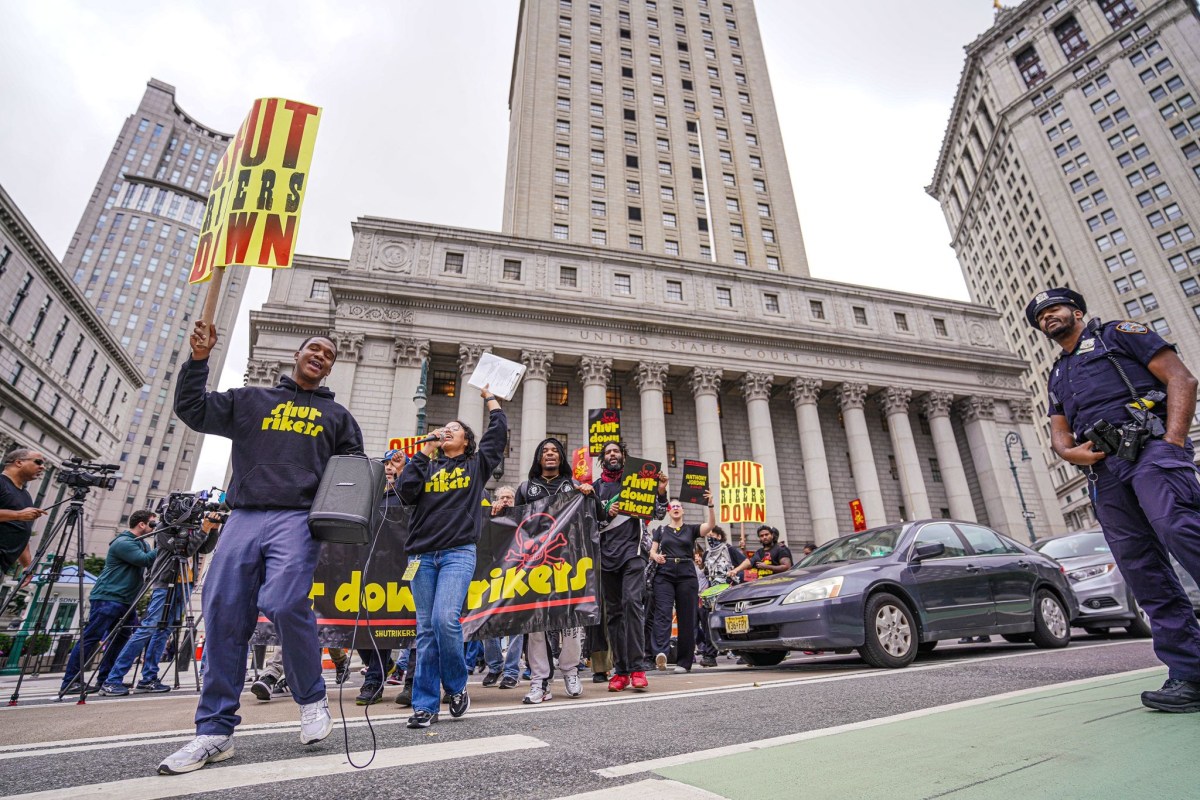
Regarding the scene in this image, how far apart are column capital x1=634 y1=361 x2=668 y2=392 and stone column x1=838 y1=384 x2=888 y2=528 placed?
1031cm

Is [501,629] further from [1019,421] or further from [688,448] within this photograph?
[1019,421]

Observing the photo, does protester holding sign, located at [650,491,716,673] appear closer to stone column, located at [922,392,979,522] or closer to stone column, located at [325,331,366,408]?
stone column, located at [325,331,366,408]

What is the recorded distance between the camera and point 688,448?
3036 cm

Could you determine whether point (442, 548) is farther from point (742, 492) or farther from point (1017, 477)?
point (1017, 477)

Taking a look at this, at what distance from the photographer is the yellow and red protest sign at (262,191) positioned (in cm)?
438

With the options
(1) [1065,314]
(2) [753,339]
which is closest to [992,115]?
(2) [753,339]

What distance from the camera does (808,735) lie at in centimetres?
297

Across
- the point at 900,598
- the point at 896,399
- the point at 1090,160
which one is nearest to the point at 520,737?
the point at 900,598

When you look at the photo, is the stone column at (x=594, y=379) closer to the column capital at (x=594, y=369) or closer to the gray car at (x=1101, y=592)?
the column capital at (x=594, y=369)

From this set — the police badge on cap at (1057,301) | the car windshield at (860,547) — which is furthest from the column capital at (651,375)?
the police badge on cap at (1057,301)

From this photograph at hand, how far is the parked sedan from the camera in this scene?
6.24 m

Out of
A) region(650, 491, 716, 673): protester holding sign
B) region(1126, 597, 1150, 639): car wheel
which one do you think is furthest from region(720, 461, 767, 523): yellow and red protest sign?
region(650, 491, 716, 673): protester holding sign

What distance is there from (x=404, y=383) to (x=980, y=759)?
2515 centimetres

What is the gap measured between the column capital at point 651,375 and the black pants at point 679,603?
20.2 m
